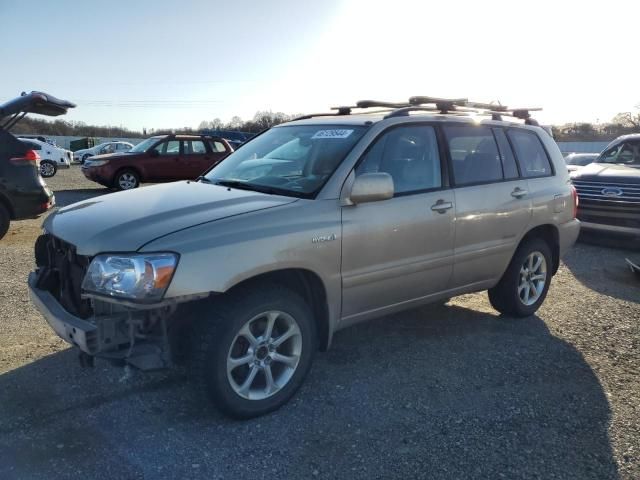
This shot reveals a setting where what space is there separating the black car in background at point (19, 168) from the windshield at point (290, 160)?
14.5 feet

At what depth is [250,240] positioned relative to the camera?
3.13 meters

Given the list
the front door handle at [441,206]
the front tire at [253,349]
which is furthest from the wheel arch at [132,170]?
the front tire at [253,349]

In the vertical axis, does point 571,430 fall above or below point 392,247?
below

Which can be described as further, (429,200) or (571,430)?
(429,200)

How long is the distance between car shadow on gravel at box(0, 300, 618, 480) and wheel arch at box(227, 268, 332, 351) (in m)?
0.43

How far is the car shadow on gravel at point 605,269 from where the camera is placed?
20.7 ft

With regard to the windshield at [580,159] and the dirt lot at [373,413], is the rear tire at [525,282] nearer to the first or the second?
the dirt lot at [373,413]

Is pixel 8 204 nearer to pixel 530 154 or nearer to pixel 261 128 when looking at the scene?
pixel 530 154

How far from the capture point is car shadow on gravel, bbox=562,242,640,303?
6.31 m

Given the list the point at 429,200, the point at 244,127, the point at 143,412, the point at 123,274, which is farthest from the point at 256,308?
the point at 244,127

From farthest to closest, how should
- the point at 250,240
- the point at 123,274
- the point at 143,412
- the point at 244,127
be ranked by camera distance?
1. the point at 244,127
2. the point at 143,412
3. the point at 250,240
4. the point at 123,274

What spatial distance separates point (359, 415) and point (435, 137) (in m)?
2.19

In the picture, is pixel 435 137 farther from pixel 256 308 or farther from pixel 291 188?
pixel 256 308

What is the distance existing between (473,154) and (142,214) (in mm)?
2734
